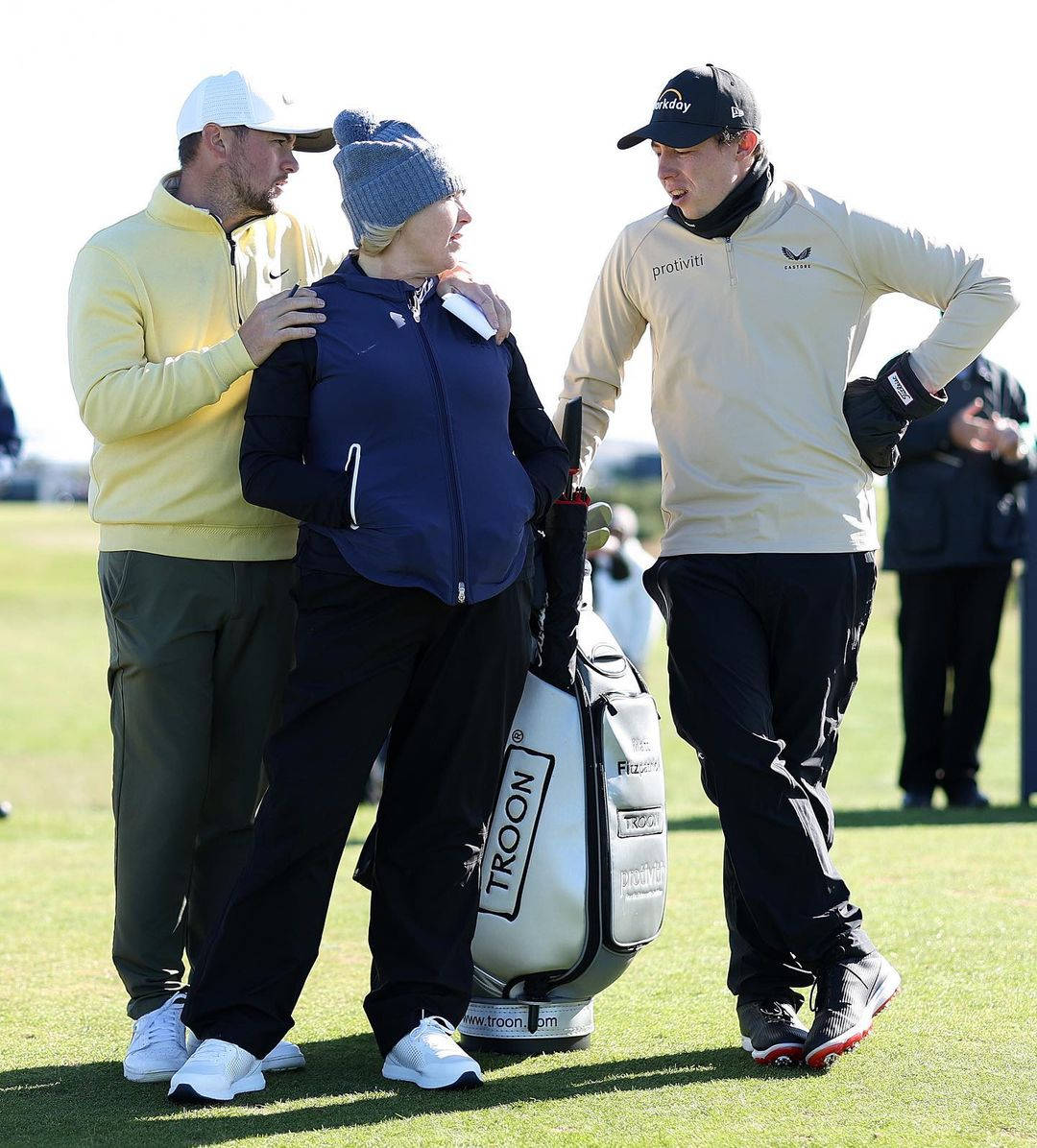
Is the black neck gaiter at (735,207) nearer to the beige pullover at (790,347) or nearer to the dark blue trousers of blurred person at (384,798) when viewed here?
the beige pullover at (790,347)

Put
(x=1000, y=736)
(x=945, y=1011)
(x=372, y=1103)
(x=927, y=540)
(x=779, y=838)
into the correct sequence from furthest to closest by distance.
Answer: (x=1000, y=736) < (x=927, y=540) < (x=945, y=1011) < (x=779, y=838) < (x=372, y=1103)

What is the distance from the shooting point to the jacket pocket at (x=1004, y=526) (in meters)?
8.39

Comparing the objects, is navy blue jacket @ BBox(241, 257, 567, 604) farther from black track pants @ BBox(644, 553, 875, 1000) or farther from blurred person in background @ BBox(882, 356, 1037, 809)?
blurred person in background @ BBox(882, 356, 1037, 809)

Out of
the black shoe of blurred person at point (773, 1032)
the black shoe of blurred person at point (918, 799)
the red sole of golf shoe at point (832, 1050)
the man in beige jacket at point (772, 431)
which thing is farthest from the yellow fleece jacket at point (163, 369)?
the black shoe of blurred person at point (918, 799)

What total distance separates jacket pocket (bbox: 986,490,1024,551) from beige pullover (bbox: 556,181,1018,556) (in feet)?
15.6

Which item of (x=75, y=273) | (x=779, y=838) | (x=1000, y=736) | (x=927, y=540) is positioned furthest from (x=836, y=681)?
(x=1000, y=736)

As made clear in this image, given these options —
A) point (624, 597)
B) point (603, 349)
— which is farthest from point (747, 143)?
point (624, 597)

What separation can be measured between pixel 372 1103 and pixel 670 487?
156 cm

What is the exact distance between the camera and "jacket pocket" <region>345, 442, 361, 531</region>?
131 inches

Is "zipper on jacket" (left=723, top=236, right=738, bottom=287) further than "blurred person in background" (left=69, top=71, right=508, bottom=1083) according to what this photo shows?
Yes

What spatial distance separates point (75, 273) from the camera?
3.67 m

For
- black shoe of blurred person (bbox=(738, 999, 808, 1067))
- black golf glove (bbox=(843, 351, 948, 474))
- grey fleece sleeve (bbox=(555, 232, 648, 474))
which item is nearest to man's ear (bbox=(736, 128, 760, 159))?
grey fleece sleeve (bbox=(555, 232, 648, 474))

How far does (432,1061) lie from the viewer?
11.3 feet

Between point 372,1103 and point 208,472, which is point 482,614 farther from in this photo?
A: point 372,1103
